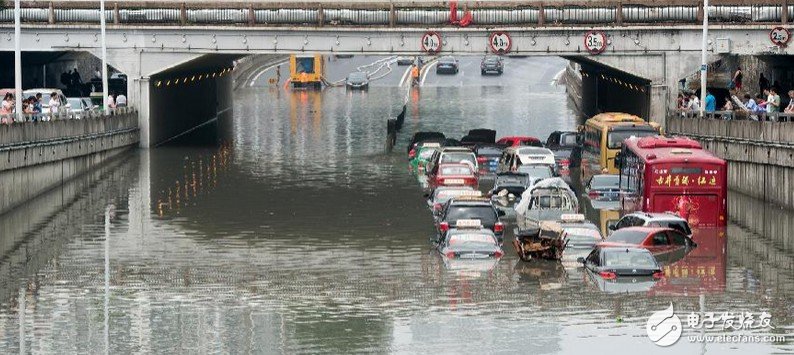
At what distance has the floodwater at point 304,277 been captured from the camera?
44.6 m

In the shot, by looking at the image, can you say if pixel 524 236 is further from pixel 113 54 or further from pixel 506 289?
pixel 113 54

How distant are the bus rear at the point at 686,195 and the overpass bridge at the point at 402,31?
93.3ft

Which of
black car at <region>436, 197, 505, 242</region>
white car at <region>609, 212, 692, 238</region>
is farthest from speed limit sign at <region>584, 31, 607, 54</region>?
white car at <region>609, 212, 692, 238</region>

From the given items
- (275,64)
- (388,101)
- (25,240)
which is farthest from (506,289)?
(275,64)

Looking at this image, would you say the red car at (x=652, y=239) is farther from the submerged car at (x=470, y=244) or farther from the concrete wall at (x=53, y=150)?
the concrete wall at (x=53, y=150)

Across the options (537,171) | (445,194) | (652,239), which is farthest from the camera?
(537,171)

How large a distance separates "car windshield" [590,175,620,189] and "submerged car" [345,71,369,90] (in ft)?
314

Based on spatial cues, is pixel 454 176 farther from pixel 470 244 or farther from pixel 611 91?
pixel 611 91

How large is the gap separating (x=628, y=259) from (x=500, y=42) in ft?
141

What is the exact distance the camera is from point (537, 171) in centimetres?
7988

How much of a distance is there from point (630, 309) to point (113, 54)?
53.9 metres

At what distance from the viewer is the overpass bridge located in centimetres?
9325

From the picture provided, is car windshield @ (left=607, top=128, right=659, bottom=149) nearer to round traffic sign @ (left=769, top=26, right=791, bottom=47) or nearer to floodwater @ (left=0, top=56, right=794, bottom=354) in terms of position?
floodwater @ (left=0, top=56, right=794, bottom=354)

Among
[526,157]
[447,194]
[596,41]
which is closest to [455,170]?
[526,157]
